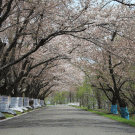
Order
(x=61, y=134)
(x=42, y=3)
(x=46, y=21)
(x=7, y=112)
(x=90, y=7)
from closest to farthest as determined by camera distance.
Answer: (x=61, y=134), (x=42, y=3), (x=90, y=7), (x=46, y=21), (x=7, y=112)

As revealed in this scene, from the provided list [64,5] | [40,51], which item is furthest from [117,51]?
[40,51]

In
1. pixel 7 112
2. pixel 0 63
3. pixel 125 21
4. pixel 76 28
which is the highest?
pixel 125 21

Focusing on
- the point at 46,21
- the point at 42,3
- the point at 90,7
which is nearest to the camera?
the point at 42,3

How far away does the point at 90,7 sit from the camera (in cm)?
1253

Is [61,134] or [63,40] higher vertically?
[63,40]

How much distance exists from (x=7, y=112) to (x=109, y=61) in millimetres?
12177

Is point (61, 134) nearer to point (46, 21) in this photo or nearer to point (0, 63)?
point (46, 21)

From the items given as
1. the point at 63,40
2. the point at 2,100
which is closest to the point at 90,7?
the point at 63,40

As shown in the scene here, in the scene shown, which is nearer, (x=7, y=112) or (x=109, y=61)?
(x=7, y=112)

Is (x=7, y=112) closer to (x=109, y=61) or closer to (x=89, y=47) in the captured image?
(x=89, y=47)

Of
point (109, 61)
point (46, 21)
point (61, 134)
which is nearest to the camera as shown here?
point (61, 134)

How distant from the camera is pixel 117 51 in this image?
12188mm

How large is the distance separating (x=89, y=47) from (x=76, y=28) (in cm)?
871

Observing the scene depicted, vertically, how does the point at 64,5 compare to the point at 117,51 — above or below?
above
